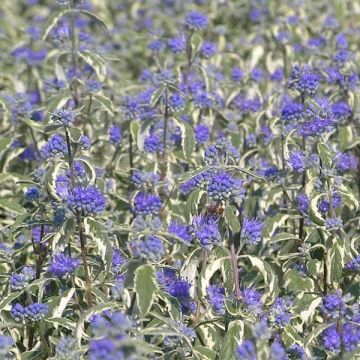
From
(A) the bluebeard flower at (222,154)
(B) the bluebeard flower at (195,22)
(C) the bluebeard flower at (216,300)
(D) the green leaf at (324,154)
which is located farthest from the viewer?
(B) the bluebeard flower at (195,22)

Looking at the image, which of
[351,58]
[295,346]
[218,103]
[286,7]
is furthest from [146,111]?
[286,7]

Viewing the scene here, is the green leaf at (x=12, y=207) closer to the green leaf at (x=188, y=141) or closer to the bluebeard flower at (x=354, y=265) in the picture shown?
the green leaf at (x=188, y=141)

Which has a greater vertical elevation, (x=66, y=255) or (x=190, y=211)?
(x=190, y=211)

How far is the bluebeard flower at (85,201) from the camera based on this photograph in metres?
2.55

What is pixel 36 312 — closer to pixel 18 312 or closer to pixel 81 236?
pixel 18 312

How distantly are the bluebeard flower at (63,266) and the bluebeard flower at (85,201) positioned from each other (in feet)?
0.86

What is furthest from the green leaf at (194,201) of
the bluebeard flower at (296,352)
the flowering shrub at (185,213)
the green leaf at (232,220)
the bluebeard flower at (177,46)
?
the bluebeard flower at (177,46)

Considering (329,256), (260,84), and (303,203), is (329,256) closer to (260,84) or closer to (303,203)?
(303,203)

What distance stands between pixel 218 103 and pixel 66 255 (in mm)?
1515

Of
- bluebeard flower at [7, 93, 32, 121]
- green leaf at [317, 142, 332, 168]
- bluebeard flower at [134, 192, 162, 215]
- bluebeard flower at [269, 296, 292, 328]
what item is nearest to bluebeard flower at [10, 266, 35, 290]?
bluebeard flower at [134, 192, 162, 215]

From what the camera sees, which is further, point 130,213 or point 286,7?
point 286,7

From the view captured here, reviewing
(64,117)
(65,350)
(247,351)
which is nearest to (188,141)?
(64,117)

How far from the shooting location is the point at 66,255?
2973 millimetres

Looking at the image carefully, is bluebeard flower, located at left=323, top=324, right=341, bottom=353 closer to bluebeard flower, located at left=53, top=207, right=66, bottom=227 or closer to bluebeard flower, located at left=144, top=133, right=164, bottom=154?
bluebeard flower, located at left=53, top=207, right=66, bottom=227
